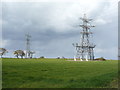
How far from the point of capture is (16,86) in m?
23.2

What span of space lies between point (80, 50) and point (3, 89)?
11302 cm

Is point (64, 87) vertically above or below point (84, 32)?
Result: below

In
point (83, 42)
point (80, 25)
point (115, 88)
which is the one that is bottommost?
point (115, 88)

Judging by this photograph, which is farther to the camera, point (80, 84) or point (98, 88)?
point (80, 84)

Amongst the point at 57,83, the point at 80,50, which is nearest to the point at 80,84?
the point at 57,83

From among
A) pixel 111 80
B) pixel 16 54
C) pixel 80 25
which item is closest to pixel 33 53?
pixel 16 54

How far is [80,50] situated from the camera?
13400 centimetres

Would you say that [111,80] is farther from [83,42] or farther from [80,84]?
[83,42]

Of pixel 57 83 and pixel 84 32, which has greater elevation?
pixel 84 32

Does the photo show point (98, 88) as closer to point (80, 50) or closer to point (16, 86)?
point (16, 86)

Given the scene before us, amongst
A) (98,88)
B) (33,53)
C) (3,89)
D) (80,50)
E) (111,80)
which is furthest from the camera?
(33,53)

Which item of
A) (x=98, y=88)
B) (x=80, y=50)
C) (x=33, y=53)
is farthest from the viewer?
(x=33, y=53)

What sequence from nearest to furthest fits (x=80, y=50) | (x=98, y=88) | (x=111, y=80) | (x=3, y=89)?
(x=3, y=89), (x=98, y=88), (x=111, y=80), (x=80, y=50)

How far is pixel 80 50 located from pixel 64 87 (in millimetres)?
111243
